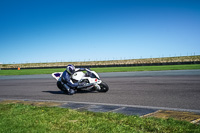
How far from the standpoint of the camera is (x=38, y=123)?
4.33 meters

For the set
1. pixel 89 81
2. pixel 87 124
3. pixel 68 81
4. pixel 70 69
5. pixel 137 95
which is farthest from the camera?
pixel 68 81

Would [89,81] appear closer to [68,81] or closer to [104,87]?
[104,87]

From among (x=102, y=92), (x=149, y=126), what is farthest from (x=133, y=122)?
(x=102, y=92)

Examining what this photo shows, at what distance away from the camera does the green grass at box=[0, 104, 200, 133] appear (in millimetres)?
3783

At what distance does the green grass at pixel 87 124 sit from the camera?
3783 millimetres

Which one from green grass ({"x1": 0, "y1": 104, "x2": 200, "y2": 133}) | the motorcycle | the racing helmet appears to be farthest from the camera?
the racing helmet

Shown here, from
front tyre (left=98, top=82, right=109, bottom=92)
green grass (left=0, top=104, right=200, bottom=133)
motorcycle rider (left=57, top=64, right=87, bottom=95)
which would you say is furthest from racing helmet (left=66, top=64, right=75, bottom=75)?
green grass (left=0, top=104, right=200, bottom=133)

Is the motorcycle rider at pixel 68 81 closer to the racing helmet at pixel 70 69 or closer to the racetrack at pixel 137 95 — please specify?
the racing helmet at pixel 70 69

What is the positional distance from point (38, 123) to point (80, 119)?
90cm

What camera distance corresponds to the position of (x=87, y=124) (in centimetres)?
416

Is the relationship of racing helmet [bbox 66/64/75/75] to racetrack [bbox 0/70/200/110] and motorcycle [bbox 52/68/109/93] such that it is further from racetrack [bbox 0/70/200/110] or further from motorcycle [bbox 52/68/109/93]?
racetrack [bbox 0/70/200/110]

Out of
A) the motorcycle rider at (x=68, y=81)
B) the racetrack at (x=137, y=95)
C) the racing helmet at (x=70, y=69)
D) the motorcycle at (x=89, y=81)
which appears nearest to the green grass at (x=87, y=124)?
the racetrack at (x=137, y=95)

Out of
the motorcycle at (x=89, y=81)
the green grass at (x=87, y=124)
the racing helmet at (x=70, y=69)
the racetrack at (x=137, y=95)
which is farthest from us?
the racing helmet at (x=70, y=69)

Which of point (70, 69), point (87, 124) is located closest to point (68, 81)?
point (70, 69)
